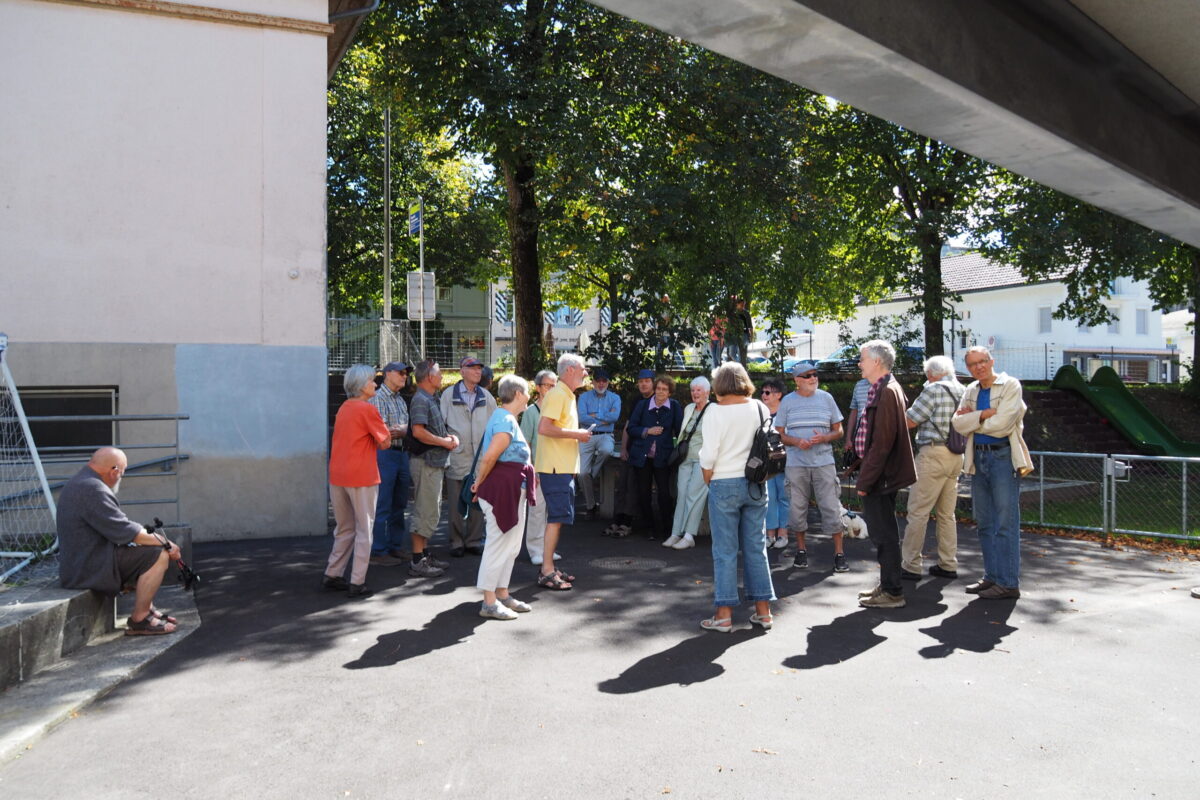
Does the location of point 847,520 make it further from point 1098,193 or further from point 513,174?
point 513,174

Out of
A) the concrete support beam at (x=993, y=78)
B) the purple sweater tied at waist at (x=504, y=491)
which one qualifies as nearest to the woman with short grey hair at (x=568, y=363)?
the purple sweater tied at waist at (x=504, y=491)

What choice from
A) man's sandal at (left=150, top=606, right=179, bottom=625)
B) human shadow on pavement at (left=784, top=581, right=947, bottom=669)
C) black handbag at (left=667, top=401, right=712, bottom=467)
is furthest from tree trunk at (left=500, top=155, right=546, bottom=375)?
man's sandal at (left=150, top=606, right=179, bottom=625)

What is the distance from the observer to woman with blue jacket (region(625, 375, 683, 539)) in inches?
420

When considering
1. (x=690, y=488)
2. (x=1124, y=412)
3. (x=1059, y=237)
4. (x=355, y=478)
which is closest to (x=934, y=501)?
(x=690, y=488)

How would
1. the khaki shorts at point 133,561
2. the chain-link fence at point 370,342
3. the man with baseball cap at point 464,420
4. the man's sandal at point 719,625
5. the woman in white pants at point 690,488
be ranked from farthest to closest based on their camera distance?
the chain-link fence at point 370,342 → the woman in white pants at point 690,488 → the man with baseball cap at point 464,420 → the man's sandal at point 719,625 → the khaki shorts at point 133,561

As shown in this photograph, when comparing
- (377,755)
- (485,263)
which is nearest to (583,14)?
(377,755)

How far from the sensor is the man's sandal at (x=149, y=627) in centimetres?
649

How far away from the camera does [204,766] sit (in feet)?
14.1

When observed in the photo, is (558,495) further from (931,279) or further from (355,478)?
(931,279)

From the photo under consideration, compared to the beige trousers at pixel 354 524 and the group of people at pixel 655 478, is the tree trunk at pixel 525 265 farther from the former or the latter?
the beige trousers at pixel 354 524

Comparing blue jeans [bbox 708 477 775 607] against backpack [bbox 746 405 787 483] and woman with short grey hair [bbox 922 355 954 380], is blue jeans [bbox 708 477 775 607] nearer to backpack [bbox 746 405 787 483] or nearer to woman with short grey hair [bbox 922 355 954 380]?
backpack [bbox 746 405 787 483]

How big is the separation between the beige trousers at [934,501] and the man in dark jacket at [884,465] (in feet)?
2.97

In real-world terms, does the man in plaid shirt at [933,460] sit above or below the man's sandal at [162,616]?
above

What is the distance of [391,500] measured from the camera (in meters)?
9.20
